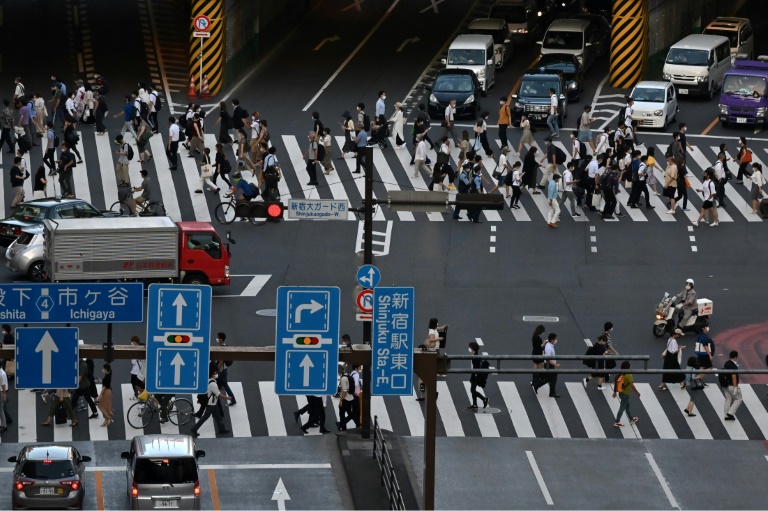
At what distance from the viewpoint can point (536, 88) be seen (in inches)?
2277

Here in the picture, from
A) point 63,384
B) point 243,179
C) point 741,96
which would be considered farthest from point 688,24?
point 63,384

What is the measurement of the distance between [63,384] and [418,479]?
10.6 metres

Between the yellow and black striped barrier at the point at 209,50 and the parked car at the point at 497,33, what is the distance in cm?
1141

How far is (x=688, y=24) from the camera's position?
72.1 meters

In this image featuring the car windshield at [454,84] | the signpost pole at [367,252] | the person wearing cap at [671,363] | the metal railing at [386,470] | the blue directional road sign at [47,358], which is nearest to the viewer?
the blue directional road sign at [47,358]

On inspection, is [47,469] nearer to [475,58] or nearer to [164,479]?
[164,479]

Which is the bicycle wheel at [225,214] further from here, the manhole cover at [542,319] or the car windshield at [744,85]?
the car windshield at [744,85]

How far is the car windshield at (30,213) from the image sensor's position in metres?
46.3

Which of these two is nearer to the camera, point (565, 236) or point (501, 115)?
point (565, 236)

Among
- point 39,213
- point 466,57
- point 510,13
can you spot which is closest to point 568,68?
point 466,57

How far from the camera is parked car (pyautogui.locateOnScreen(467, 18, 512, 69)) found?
218ft

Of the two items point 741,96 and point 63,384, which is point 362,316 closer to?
point 63,384

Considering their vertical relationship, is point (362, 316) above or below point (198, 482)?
above

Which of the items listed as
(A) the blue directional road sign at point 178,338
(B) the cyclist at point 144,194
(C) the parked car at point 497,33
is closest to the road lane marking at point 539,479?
(A) the blue directional road sign at point 178,338
